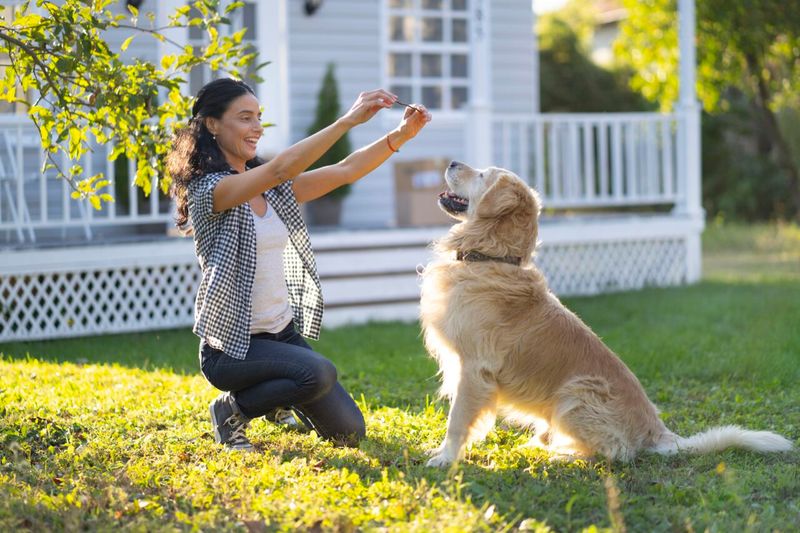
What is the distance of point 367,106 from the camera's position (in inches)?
168

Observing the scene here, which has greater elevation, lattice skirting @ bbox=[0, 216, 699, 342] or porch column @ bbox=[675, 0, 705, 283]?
porch column @ bbox=[675, 0, 705, 283]

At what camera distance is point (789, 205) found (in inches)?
842

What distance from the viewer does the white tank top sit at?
4.68m

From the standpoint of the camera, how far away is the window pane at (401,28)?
1209 centimetres

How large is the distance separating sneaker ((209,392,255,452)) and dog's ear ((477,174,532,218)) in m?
1.44

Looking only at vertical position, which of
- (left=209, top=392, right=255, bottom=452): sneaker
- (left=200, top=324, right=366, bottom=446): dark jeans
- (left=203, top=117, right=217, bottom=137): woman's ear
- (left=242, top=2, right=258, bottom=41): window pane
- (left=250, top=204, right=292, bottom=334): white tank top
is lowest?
(left=209, top=392, right=255, bottom=452): sneaker

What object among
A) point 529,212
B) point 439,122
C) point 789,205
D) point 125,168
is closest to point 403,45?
point 439,122

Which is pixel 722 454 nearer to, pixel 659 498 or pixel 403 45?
pixel 659 498

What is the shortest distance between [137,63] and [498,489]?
108 inches

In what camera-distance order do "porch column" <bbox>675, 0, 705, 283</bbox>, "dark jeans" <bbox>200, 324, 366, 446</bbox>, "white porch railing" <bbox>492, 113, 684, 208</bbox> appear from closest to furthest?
1. "dark jeans" <bbox>200, 324, 366, 446</bbox>
2. "white porch railing" <bbox>492, 113, 684, 208</bbox>
3. "porch column" <bbox>675, 0, 705, 283</bbox>

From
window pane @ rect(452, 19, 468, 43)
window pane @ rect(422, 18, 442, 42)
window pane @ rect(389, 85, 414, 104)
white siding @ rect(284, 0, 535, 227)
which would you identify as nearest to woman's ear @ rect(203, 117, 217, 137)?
white siding @ rect(284, 0, 535, 227)

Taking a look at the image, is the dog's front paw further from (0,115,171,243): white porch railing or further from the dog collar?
(0,115,171,243): white porch railing

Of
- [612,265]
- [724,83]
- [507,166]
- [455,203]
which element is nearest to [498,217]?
[455,203]

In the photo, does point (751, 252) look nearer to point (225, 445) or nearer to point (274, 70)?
point (274, 70)
